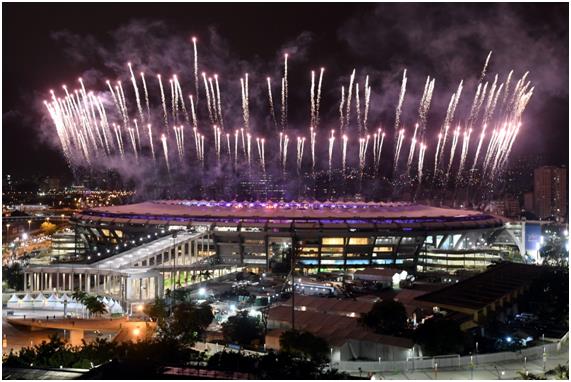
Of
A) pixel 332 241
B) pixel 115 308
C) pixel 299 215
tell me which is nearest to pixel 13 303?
pixel 115 308

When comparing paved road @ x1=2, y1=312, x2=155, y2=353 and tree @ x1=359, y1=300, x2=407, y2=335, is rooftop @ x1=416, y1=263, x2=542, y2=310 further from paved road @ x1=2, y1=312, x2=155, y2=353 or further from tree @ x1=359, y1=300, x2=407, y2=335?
paved road @ x1=2, y1=312, x2=155, y2=353

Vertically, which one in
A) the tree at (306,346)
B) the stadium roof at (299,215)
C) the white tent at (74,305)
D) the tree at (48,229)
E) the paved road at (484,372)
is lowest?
the paved road at (484,372)

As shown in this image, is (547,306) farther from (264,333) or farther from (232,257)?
(232,257)

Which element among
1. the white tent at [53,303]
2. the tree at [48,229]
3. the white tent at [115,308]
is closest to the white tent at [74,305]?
the white tent at [53,303]

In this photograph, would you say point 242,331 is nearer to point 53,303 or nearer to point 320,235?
point 53,303

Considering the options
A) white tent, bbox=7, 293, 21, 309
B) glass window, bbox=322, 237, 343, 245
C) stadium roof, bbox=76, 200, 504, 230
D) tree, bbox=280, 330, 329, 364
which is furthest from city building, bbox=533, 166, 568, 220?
tree, bbox=280, 330, 329, 364

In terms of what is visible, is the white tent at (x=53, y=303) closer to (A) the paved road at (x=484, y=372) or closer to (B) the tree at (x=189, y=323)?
(B) the tree at (x=189, y=323)
